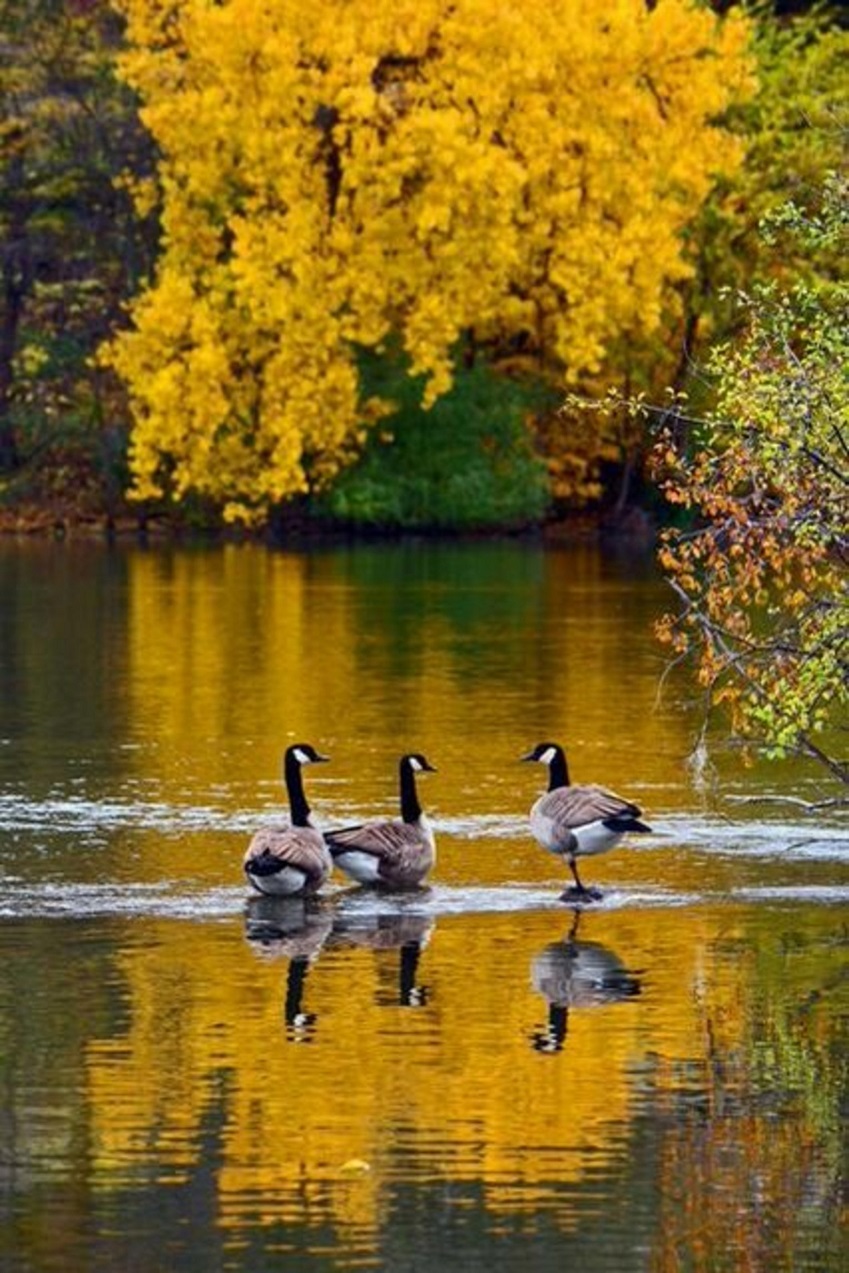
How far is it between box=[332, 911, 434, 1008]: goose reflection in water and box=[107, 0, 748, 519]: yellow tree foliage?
50.6 metres

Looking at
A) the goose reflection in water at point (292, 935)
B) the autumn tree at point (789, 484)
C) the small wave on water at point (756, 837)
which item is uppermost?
the autumn tree at point (789, 484)

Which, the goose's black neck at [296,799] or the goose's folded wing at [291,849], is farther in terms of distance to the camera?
the goose's black neck at [296,799]

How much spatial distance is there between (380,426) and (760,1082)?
62177mm

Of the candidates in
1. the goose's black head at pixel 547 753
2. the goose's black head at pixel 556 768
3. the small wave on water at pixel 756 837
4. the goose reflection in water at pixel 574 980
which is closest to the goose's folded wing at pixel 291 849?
the goose's black head at pixel 556 768

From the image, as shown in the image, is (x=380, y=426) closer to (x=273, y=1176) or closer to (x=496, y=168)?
(x=496, y=168)

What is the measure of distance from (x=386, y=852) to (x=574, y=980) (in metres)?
A: 3.52

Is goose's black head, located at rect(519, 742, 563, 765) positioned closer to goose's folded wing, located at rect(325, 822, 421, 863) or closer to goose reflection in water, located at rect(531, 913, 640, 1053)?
goose's folded wing, located at rect(325, 822, 421, 863)

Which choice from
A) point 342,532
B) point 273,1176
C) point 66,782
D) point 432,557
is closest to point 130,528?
point 342,532

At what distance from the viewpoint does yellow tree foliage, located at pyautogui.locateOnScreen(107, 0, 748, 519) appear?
7350 cm

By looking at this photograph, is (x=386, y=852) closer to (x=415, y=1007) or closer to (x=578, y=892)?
(x=578, y=892)

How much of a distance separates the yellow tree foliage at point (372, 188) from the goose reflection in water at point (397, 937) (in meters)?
50.6

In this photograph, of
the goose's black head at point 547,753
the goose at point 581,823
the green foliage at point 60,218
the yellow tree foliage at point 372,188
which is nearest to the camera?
the goose at point 581,823

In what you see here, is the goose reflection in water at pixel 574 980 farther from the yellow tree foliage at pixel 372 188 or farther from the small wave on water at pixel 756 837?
the yellow tree foliage at pixel 372 188

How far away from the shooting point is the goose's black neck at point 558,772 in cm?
2489
